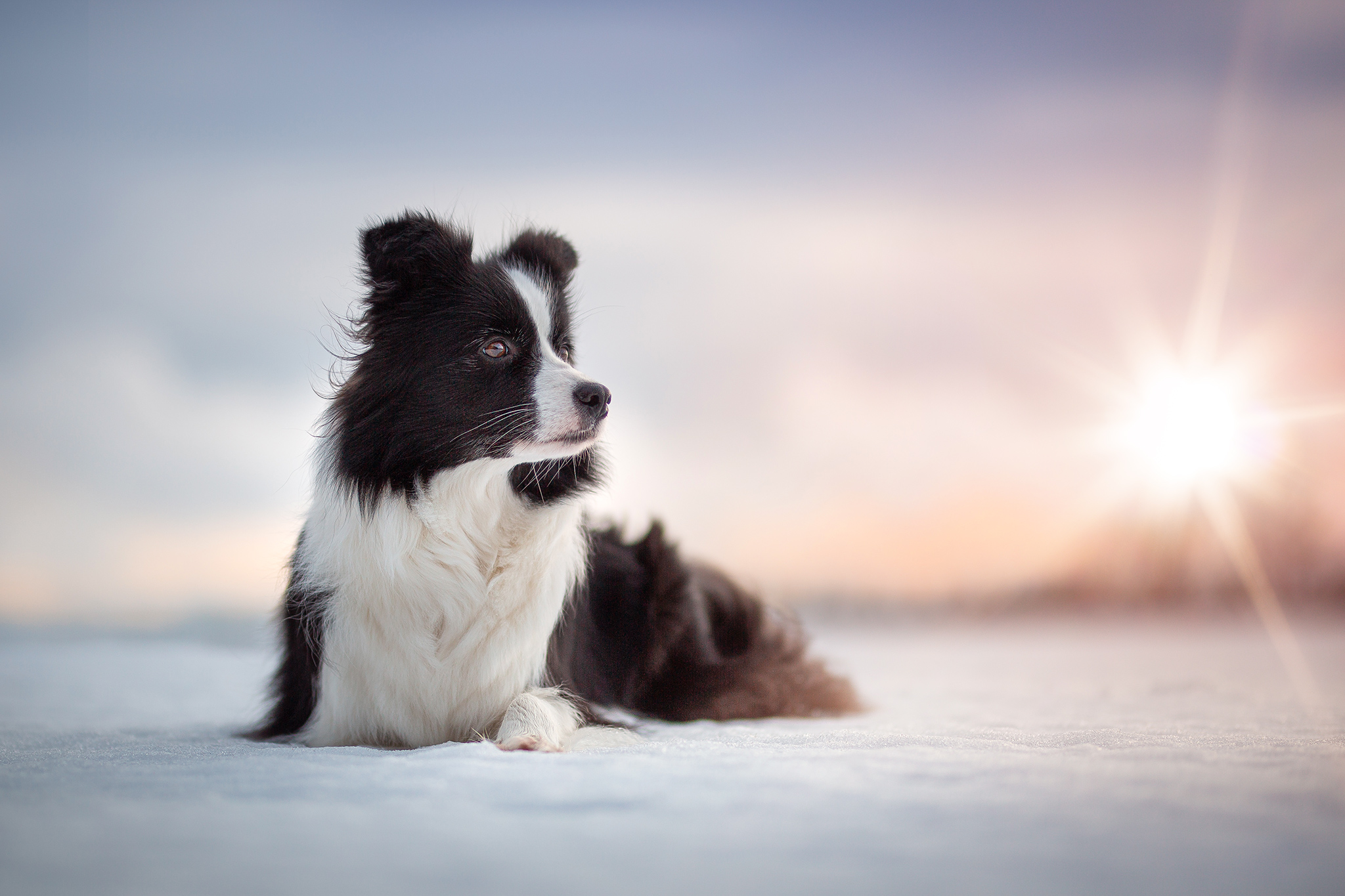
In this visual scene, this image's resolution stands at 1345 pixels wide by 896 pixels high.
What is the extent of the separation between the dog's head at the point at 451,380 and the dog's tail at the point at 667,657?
2.41 ft

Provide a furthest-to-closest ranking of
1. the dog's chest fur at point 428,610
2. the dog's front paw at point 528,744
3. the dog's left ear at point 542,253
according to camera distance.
A: the dog's left ear at point 542,253 < the dog's chest fur at point 428,610 < the dog's front paw at point 528,744

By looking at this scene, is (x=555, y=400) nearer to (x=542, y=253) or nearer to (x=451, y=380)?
(x=451, y=380)

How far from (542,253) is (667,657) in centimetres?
169

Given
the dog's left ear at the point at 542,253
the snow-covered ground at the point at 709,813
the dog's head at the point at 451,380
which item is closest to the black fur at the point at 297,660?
the snow-covered ground at the point at 709,813

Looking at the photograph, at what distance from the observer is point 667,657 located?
3506mm

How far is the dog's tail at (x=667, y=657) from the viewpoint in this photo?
11.1 ft

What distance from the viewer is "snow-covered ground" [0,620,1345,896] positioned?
4.13 ft

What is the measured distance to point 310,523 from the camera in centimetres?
285

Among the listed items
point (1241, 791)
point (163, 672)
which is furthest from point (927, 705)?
point (163, 672)

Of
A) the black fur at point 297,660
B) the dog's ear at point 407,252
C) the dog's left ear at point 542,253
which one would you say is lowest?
the black fur at point 297,660

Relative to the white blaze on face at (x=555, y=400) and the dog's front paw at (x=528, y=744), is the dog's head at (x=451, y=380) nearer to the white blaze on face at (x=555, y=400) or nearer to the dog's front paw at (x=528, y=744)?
the white blaze on face at (x=555, y=400)

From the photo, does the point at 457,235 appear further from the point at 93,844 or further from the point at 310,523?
the point at 93,844

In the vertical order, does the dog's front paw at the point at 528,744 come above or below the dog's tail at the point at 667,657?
below

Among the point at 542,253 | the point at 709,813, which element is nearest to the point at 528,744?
the point at 709,813
